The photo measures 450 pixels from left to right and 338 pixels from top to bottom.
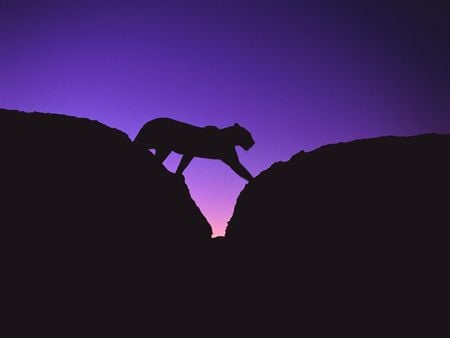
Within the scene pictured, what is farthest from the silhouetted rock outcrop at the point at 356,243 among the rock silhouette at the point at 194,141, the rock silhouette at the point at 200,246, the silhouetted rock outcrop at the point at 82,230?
the rock silhouette at the point at 194,141

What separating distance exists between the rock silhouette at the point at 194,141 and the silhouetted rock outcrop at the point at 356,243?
2513 mm

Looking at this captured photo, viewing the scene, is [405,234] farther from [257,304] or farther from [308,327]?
[257,304]

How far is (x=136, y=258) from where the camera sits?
2375 millimetres

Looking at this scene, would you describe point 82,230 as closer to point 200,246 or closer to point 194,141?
point 200,246

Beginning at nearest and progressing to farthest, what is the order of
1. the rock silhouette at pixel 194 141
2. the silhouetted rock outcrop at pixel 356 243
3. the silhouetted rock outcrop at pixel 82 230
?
the silhouetted rock outcrop at pixel 82 230 → the silhouetted rock outcrop at pixel 356 243 → the rock silhouette at pixel 194 141

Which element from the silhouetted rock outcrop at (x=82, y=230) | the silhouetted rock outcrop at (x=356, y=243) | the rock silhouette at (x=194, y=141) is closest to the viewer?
the silhouetted rock outcrop at (x=82, y=230)

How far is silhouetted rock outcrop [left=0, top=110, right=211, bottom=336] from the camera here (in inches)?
84.7

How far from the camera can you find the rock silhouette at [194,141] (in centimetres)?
508

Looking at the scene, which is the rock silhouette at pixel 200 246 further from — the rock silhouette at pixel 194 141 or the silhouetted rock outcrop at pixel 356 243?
the rock silhouette at pixel 194 141

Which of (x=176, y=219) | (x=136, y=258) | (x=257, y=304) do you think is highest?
(x=176, y=219)

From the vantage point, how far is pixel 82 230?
2316 millimetres

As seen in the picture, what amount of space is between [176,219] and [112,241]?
46 centimetres

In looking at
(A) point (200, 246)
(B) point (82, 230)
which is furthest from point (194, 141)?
(B) point (82, 230)

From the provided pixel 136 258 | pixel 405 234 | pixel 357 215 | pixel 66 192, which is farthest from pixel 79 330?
pixel 405 234
